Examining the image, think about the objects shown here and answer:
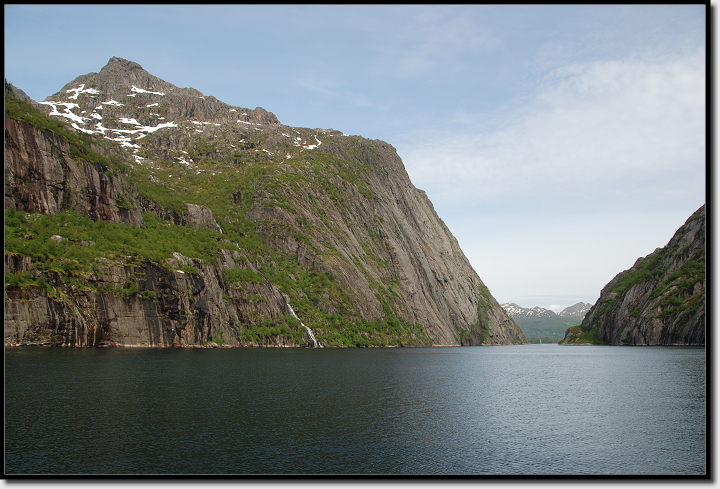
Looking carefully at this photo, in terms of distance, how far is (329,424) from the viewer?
2925cm

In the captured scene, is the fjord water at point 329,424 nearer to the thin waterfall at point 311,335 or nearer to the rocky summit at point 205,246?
the rocky summit at point 205,246

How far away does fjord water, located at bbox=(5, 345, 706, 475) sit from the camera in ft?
72.3

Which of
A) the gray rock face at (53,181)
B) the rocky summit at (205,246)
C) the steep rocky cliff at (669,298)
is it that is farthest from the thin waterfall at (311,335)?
the steep rocky cliff at (669,298)

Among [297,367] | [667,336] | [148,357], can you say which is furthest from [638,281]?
[148,357]

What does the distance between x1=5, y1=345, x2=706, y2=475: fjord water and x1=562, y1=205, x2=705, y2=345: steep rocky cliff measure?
103 metres

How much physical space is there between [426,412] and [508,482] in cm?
2026

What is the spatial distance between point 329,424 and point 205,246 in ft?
301

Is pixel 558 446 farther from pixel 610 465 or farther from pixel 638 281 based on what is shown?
pixel 638 281

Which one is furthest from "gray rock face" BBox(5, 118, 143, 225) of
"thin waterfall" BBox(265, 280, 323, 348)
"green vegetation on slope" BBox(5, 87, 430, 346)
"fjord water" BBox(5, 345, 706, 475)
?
"fjord water" BBox(5, 345, 706, 475)

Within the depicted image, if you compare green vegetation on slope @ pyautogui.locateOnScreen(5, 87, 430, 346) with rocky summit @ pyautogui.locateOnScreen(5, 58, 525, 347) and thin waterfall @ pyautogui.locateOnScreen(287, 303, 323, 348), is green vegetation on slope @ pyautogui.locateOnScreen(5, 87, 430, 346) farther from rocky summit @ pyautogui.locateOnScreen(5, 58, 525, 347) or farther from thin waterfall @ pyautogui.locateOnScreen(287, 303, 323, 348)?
thin waterfall @ pyautogui.locateOnScreen(287, 303, 323, 348)

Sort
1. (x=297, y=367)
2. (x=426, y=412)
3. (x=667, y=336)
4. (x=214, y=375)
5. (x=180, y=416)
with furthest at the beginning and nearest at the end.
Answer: (x=667, y=336) < (x=297, y=367) < (x=214, y=375) < (x=426, y=412) < (x=180, y=416)

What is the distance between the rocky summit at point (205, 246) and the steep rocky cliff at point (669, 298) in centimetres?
5326

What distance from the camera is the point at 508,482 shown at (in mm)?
15148

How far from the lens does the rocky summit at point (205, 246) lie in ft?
265
